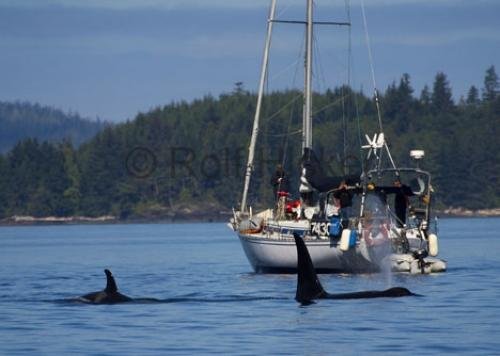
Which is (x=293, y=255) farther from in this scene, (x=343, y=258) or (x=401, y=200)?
(x=401, y=200)

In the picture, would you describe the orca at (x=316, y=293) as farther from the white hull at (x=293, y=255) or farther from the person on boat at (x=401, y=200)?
the person on boat at (x=401, y=200)

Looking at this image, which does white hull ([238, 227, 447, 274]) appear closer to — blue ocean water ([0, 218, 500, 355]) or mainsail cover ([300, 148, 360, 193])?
blue ocean water ([0, 218, 500, 355])

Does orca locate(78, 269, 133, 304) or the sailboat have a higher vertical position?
the sailboat

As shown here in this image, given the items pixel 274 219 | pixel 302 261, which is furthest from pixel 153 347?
pixel 274 219

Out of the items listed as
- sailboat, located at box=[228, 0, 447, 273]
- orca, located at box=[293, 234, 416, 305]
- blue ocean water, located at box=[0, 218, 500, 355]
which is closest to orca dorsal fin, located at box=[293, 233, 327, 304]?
orca, located at box=[293, 234, 416, 305]

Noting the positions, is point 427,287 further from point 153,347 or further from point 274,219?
point 153,347

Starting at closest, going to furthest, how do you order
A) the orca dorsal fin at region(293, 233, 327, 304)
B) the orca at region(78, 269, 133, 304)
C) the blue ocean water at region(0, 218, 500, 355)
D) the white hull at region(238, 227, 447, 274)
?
the blue ocean water at region(0, 218, 500, 355) < the orca dorsal fin at region(293, 233, 327, 304) < the orca at region(78, 269, 133, 304) < the white hull at region(238, 227, 447, 274)

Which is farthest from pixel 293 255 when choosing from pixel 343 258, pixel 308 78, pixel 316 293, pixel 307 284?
pixel 316 293

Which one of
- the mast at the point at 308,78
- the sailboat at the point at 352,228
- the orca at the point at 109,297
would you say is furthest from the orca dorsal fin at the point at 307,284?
the mast at the point at 308,78

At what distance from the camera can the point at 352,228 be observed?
5178 cm

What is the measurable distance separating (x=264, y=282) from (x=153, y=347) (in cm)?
1830

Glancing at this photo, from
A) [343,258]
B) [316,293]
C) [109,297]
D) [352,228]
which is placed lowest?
[109,297]

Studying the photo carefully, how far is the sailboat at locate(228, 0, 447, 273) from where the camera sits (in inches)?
2030

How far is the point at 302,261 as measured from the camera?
3794 cm
